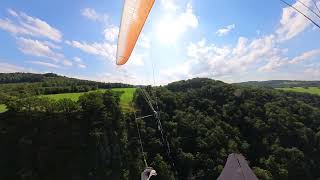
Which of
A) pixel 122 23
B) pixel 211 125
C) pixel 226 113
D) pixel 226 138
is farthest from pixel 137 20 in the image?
pixel 226 113

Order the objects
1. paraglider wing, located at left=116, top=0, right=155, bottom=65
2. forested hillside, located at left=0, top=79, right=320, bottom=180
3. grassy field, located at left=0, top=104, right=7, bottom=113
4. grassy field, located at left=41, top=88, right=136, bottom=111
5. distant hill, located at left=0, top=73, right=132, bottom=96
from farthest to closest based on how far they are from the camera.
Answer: distant hill, located at left=0, top=73, right=132, bottom=96 → grassy field, located at left=41, top=88, right=136, bottom=111 → grassy field, located at left=0, top=104, right=7, bottom=113 → forested hillside, located at left=0, top=79, right=320, bottom=180 → paraglider wing, located at left=116, top=0, right=155, bottom=65

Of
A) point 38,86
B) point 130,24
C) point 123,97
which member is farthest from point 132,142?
point 130,24

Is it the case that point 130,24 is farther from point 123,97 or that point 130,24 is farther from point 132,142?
point 123,97

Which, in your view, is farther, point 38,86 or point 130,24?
point 38,86

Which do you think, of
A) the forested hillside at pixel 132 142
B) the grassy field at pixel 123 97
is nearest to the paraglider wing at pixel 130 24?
the forested hillside at pixel 132 142

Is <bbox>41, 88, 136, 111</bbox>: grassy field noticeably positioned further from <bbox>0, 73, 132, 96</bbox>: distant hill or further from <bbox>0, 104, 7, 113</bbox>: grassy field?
<bbox>0, 104, 7, 113</bbox>: grassy field

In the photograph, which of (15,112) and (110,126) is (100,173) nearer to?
(110,126)

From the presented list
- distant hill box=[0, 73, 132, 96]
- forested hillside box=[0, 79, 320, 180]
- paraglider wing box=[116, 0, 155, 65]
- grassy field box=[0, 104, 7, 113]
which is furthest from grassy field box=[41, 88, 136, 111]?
paraglider wing box=[116, 0, 155, 65]

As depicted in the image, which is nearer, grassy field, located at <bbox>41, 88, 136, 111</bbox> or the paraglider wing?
the paraglider wing
